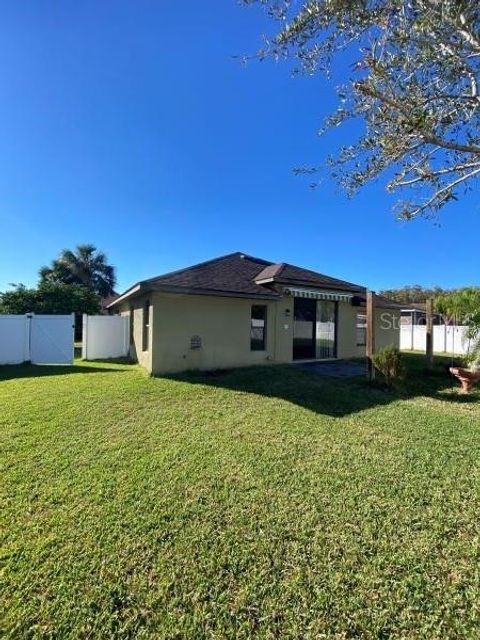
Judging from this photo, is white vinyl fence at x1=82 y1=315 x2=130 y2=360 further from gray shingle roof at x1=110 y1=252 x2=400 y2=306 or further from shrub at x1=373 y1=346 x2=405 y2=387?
shrub at x1=373 y1=346 x2=405 y2=387

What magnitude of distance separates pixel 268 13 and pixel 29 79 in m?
9.97

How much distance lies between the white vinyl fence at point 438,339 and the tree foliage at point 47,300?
108ft

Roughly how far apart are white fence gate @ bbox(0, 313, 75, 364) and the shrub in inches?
626

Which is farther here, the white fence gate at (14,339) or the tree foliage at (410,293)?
the tree foliage at (410,293)

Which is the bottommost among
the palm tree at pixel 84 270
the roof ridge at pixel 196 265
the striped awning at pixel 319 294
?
the striped awning at pixel 319 294

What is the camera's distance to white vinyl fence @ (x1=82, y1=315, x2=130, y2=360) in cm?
2103

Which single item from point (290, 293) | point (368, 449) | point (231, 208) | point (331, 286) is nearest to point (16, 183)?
point (231, 208)

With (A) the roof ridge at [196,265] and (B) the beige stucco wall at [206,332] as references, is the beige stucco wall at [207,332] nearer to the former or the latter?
(B) the beige stucco wall at [206,332]

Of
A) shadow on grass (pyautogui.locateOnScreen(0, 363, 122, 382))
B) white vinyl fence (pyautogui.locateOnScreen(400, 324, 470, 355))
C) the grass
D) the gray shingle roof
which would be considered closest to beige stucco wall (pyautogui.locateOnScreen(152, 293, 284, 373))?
the gray shingle roof

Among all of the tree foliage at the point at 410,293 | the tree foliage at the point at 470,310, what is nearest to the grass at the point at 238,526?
the tree foliage at the point at 470,310

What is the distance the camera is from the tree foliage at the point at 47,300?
3150cm

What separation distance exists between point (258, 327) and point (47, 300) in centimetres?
2407

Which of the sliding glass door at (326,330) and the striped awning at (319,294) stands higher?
the striped awning at (319,294)

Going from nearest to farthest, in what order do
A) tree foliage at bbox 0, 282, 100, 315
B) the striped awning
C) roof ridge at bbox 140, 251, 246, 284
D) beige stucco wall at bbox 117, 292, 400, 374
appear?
beige stucco wall at bbox 117, 292, 400, 374 → roof ridge at bbox 140, 251, 246, 284 → the striped awning → tree foliage at bbox 0, 282, 100, 315
